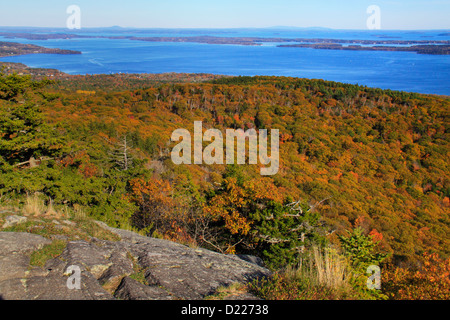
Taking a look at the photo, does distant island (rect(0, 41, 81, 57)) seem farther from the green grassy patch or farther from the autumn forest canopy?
the green grassy patch

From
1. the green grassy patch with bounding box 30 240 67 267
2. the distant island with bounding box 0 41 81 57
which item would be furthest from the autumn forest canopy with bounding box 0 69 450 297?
the distant island with bounding box 0 41 81 57

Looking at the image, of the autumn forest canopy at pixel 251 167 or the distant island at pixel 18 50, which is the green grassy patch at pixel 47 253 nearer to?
the autumn forest canopy at pixel 251 167

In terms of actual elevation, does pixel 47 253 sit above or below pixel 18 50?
below

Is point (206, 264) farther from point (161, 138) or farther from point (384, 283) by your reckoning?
point (161, 138)

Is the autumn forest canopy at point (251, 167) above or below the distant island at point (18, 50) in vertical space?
below

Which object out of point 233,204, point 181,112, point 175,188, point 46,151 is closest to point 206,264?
point 233,204

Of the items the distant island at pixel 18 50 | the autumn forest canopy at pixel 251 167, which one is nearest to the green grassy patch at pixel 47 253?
the autumn forest canopy at pixel 251 167

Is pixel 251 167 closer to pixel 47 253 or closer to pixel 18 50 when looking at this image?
pixel 47 253

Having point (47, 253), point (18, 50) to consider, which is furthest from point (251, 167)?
point (18, 50)
